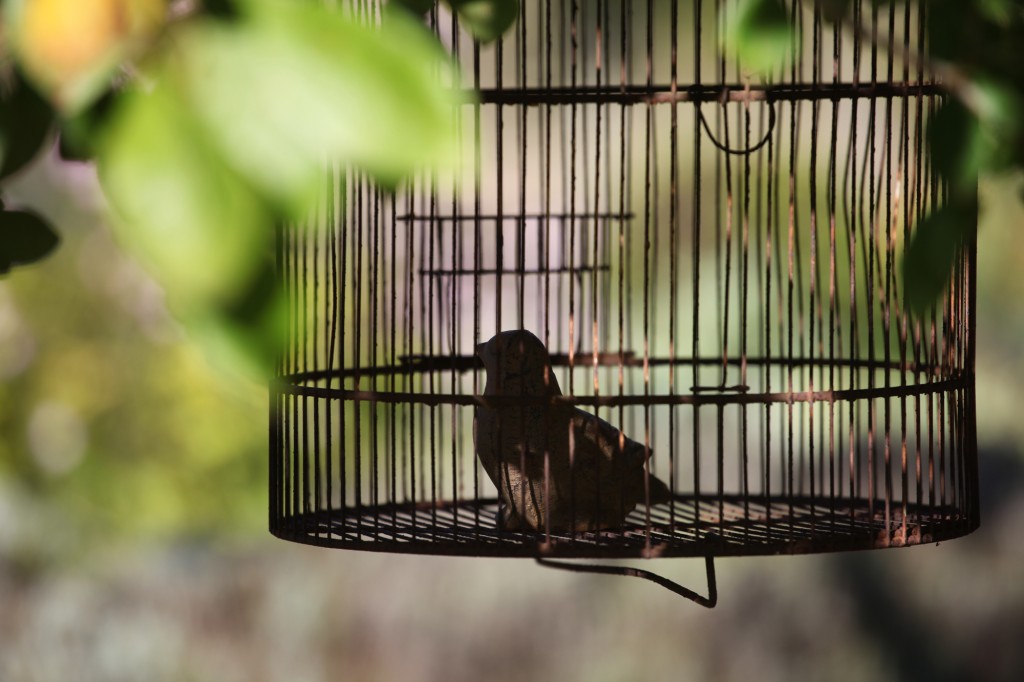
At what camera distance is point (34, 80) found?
27 cm

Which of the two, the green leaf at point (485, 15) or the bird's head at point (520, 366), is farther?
the bird's head at point (520, 366)

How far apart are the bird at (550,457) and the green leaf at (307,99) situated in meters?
1.04

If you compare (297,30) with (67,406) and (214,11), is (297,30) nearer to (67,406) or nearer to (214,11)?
(214,11)

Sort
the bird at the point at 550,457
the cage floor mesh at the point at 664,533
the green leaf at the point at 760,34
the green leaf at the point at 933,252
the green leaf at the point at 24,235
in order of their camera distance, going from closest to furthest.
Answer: the green leaf at the point at 933,252, the green leaf at the point at 24,235, the green leaf at the point at 760,34, the cage floor mesh at the point at 664,533, the bird at the point at 550,457

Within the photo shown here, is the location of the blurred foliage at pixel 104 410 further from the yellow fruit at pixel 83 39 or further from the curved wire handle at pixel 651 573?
the yellow fruit at pixel 83 39

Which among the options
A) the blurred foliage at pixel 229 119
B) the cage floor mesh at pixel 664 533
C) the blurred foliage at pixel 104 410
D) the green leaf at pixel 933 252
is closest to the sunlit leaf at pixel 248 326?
the blurred foliage at pixel 229 119

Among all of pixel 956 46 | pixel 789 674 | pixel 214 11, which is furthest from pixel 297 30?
pixel 789 674

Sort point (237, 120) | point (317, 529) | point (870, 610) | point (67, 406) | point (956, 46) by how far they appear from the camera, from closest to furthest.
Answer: point (237, 120)
point (956, 46)
point (317, 529)
point (67, 406)
point (870, 610)

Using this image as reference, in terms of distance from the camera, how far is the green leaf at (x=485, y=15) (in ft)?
1.83

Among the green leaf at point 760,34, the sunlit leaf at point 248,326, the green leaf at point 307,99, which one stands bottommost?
the sunlit leaf at point 248,326

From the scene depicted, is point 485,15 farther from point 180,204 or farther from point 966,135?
point 180,204

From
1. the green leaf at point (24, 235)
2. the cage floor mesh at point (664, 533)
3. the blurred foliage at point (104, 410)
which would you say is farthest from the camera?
the blurred foliage at point (104, 410)

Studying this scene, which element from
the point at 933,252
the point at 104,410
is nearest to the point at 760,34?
the point at 933,252

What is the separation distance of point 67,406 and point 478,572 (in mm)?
1205
